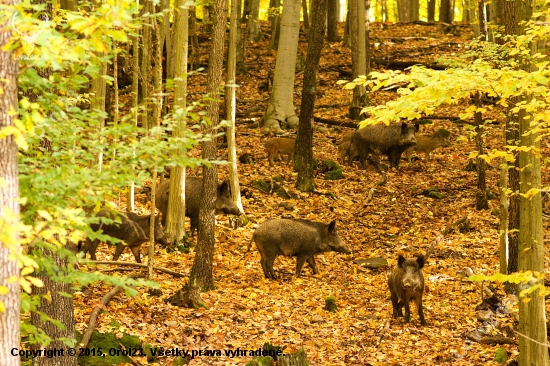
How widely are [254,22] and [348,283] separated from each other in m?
24.5

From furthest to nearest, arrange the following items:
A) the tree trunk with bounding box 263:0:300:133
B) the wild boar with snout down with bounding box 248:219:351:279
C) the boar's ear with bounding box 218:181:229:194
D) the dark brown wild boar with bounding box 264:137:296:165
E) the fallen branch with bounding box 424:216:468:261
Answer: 1. the tree trunk with bounding box 263:0:300:133
2. the dark brown wild boar with bounding box 264:137:296:165
3. the boar's ear with bounding box 218:181:229:194
4. the fallen branch with bounding box 424:216:468:261
5. the wild boar with snout down with bounding box 248:219:351:279

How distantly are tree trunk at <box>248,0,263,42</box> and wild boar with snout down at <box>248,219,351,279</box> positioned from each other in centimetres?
1993

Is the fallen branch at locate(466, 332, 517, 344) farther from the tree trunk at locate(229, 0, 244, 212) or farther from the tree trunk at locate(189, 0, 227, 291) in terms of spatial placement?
the tree trunk at locate(229, 0, 244, 212)

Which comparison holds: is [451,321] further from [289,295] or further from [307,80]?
[307,80]

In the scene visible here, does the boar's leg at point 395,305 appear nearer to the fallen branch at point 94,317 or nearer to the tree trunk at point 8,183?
the fallen branch at point 94,317

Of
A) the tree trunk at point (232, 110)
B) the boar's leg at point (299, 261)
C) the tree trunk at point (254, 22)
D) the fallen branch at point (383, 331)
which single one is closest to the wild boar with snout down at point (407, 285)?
the fallen branch at point (383, 331)

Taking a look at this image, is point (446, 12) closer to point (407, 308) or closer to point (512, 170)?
point (512, 170)

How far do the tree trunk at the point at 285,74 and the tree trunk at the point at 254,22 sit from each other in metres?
11.4

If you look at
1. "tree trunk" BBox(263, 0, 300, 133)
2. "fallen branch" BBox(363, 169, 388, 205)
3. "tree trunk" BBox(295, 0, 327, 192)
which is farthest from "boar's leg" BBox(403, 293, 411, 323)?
"tree trunk" BBox(263, 0, 300, 133)

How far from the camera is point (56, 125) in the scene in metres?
4.95

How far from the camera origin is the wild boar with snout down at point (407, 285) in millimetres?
10367

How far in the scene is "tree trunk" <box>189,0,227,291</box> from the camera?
10.3m

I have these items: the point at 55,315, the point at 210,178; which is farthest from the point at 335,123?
the point at 55,315

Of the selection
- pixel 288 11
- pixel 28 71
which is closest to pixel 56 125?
pixel 28 71
